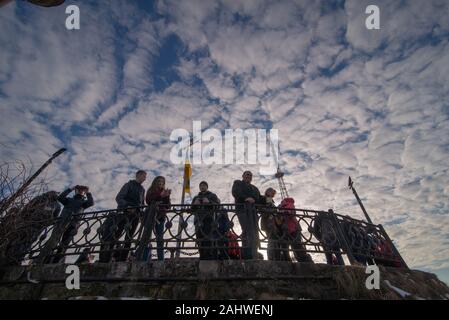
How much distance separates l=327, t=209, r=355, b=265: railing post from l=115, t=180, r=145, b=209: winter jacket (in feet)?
13.3

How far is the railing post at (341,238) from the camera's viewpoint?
13.4ft

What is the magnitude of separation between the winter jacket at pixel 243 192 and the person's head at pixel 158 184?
1.64 m

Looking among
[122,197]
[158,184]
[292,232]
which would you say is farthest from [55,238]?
[292,232]

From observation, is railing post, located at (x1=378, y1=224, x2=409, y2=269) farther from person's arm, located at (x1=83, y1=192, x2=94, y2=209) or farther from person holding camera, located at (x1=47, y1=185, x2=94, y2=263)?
person's arm, located at (x1=83, y1=192, x2=94, y2=209)

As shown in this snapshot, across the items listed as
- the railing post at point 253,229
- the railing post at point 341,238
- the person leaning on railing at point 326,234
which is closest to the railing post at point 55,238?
the railing post at point 253,229

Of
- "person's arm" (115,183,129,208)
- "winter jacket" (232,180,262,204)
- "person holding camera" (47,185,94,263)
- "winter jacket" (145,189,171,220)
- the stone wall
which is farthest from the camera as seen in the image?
"winter jacket" (232,180,262,204)

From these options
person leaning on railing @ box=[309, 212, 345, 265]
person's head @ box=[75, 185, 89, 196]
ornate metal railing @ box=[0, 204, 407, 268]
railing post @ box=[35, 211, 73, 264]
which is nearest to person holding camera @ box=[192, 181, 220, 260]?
ornate metal railing @ box=[0, 204, 407, 268]

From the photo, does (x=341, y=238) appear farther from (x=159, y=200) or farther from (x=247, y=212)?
(x=159, y=200)

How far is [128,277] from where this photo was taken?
3.46m

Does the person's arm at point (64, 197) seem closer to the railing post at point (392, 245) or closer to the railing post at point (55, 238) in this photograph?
the railing post at point (55, 238)

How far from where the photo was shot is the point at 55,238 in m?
4.32

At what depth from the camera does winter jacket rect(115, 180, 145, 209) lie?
15.9 feet
